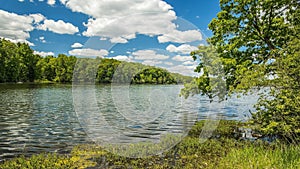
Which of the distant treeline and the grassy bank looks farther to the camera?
the distant treeline

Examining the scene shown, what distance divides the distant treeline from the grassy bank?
325cm

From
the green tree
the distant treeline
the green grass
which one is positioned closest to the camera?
the green grass

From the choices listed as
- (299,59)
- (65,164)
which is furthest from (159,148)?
(299,59)

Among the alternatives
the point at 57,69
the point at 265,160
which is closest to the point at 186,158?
the point at 265,160

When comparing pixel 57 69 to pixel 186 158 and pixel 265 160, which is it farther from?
pixel 265 160

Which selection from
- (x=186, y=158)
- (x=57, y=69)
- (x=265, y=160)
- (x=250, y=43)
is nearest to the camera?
(x=265, y=160)

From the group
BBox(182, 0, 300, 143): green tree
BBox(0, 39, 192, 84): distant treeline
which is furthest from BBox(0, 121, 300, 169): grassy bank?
BBox(0, 39, 192, 84): distant treeline

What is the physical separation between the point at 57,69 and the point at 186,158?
10949 centimetres

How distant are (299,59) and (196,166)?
16.8 feet

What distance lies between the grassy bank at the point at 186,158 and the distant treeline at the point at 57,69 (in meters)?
3.25

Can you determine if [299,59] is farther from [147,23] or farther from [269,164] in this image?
[147,23]

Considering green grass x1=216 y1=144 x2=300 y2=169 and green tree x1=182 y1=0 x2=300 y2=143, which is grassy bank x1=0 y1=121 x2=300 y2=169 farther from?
green tree x1=182 y1=0 x2=300 y2=143

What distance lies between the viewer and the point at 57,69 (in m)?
112

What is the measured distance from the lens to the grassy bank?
26.5 ft
